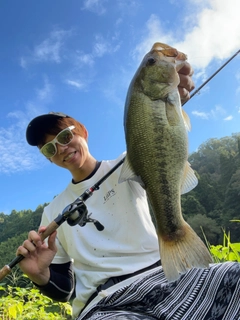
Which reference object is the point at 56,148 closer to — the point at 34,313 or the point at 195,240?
the point at 195,240

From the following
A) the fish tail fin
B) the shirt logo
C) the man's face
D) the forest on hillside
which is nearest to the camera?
the fish tail fin

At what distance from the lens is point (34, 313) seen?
3.86m

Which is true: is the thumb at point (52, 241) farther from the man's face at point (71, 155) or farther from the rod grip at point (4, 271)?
the man's face at point (71, 155)

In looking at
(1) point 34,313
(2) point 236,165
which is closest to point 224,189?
(2) point 236,165

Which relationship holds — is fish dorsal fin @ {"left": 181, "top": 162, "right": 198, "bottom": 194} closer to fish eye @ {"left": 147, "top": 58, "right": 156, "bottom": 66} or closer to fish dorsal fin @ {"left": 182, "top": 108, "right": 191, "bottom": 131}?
fish dorsal fin @ {"left": 182, "top": 108, "right": 191, "bottom": 131}

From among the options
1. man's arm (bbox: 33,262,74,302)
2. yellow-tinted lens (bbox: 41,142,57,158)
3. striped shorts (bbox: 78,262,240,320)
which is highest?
yellow-tinted lens (bbox: 41,142,57,158)

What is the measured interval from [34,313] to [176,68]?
3326 mm

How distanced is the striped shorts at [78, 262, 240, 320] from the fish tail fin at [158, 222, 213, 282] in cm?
26

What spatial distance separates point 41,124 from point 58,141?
248 mm

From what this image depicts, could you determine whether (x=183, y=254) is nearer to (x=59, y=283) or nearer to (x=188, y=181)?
(x=188, y=181)

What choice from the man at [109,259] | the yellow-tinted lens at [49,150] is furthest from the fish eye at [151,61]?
the yellow-tinted lens at [49,150]

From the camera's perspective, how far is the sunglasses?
99.3 inches

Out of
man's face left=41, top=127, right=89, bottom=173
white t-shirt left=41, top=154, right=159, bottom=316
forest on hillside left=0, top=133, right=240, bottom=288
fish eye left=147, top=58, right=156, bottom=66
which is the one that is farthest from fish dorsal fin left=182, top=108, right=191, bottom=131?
forest on hillside left=0, top=133, right=240, bottom=288

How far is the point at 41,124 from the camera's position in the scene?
265cm
